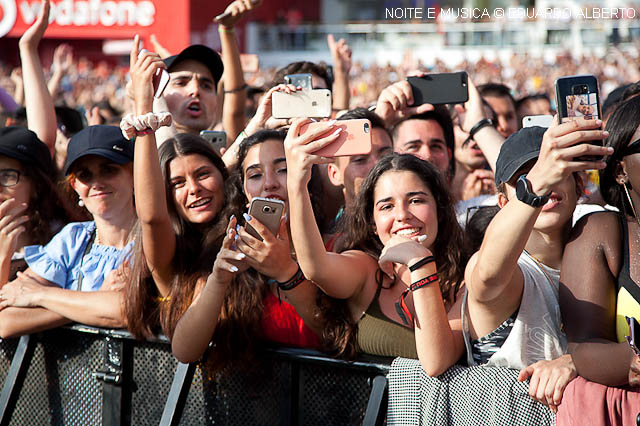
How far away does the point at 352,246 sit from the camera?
3096 mm

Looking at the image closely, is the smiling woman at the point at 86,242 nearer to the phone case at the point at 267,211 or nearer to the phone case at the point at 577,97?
the phone case at the point at 267,211

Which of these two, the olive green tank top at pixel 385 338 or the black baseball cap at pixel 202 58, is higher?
the black baseball cap at pixel 202 58

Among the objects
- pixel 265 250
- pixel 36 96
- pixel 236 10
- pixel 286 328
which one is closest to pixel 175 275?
pixel 286 328

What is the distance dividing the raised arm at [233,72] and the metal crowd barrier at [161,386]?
77.2 inches

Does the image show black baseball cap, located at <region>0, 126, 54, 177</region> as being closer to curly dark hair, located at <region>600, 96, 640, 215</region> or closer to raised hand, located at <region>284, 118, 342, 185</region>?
raised hand, located at <region>284, 118, 342, 185</region>

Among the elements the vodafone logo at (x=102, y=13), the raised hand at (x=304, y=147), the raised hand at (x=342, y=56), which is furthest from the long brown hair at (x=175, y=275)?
the vodafone logo at (x=102, y=13)

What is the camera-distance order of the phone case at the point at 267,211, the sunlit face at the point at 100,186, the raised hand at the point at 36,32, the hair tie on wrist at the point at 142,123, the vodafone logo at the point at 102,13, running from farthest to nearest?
the vodafone logo at the point at 102,13
the raised hand at the point at 36,32
the sunlit face at the point at 100,186
the hair tie on wrist at the point at 142,123
the phone case at the point at 267,211

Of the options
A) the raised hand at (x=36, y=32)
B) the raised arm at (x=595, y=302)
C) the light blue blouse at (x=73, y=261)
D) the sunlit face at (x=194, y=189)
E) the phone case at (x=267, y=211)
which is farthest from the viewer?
the raised hand at (x=36, y=32)

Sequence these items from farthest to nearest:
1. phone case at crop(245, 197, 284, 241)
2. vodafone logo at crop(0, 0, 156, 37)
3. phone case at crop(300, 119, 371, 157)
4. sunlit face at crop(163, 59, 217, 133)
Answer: vodafone logo at crop(0, 0, 156, 37) < sunlit face at crop(163, 59, 217, 133) < phone case at crop(245, 197, 284, 241) < phone case at crop(300, 119, 371, 157)

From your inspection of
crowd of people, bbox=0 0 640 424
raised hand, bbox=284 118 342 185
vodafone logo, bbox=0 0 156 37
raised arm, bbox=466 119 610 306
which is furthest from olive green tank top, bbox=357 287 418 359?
vodafone logo, bbox=0 0 156 37

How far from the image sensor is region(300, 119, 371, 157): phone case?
97.2 inches

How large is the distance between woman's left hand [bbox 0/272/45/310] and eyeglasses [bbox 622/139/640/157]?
245cm

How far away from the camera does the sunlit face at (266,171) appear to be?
3344 mm

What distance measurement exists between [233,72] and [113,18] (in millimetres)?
22559
